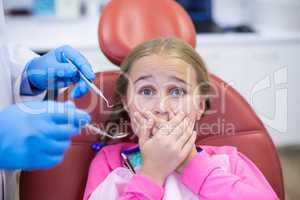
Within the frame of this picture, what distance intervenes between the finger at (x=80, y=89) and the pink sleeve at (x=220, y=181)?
1.14 ft

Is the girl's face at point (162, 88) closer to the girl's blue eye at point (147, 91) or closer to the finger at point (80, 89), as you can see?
the girl's blue eye at point (147, 91)

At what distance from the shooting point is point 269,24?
7.74ft

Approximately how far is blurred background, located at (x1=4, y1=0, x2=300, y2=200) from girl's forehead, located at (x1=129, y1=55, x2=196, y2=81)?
0.89m

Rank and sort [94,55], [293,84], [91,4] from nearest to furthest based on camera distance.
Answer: [94,55]
[293,84]
[91,4]

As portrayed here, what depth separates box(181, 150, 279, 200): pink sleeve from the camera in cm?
106

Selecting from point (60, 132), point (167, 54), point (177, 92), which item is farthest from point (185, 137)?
point (60, 132)

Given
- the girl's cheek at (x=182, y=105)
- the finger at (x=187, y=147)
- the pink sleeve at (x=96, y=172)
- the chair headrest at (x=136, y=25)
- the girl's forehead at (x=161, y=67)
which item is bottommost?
the pink sleeve at (x=96, y=172)

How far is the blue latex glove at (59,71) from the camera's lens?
3.89 ft

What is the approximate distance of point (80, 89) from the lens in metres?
1.19

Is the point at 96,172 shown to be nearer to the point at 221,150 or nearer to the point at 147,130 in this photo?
the point at 147,130

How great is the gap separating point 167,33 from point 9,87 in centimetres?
47

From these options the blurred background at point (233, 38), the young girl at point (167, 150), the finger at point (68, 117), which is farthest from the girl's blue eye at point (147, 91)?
the blurred background at point (233, 38)

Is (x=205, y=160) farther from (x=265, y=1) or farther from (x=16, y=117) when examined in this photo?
(x=265, y=1)

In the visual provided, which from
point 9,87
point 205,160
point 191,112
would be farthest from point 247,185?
point 9,87
